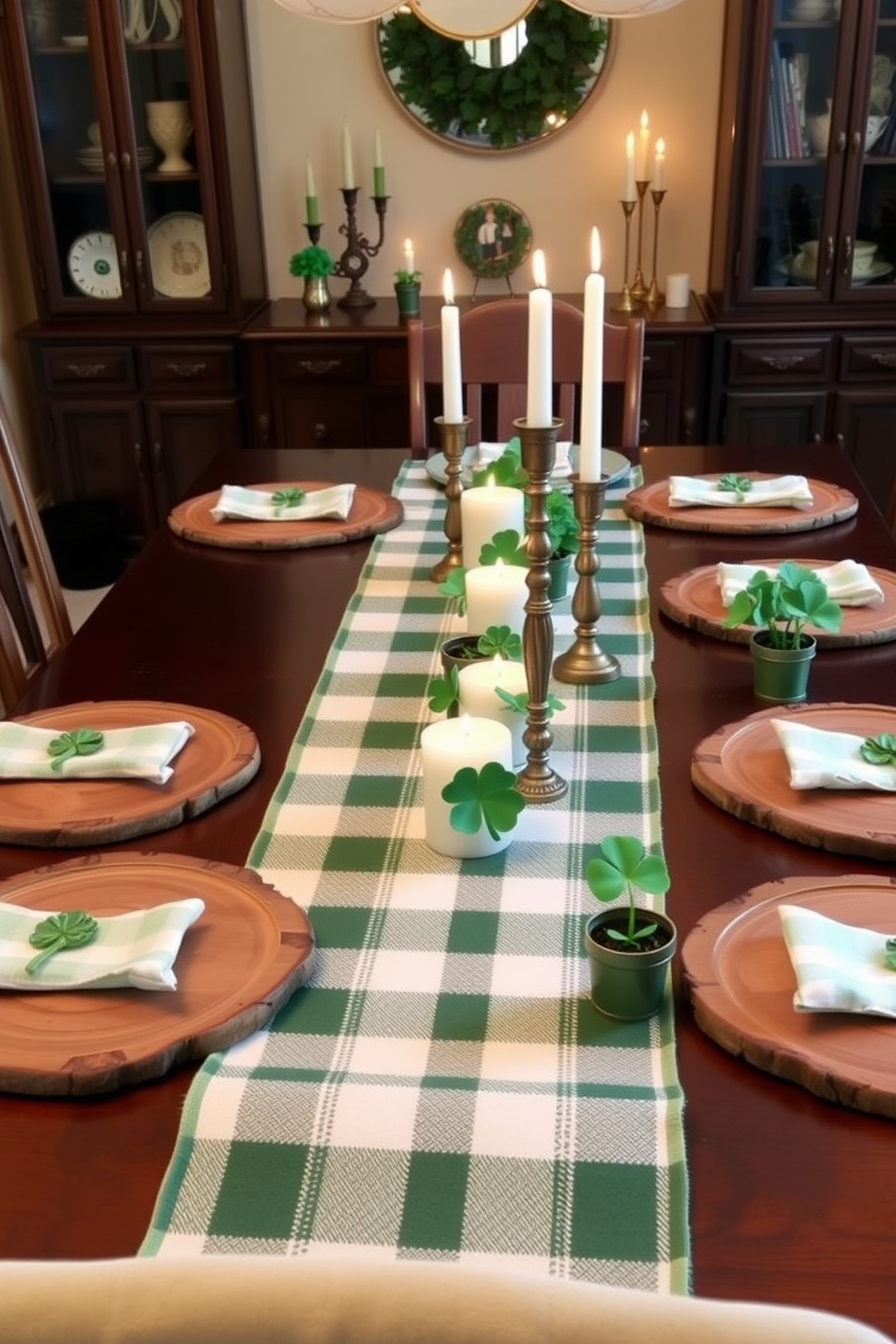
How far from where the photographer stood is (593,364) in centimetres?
121

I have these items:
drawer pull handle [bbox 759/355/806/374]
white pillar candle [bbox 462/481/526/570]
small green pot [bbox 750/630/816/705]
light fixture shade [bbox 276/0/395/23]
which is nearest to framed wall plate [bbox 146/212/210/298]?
drawer pull handle [bbox 759/355/806/374]

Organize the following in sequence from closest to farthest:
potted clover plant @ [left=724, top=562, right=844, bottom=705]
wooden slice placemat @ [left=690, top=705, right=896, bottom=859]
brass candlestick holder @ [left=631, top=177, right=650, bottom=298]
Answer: wooden slice placemat @ [left=690, top=705, right=896, bottom=859] → potted clover plant @ [left=724, top=562, right=844, bottom=705] → brass candlestick holder @ [left=631, top=177, right=650, bottom=298]

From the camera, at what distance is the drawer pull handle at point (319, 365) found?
11.3ft

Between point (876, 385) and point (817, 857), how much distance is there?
260cm

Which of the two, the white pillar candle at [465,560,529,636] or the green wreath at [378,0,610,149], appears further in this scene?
the green wreath at [378,0,610,149]

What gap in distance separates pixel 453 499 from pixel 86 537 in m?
2.18

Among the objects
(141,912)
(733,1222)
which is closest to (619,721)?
(141,912)

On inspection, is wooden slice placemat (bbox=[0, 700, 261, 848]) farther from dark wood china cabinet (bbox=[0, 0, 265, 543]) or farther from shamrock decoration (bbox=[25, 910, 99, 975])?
dark wood china cabinet (bbox=[0, 0, 265, 543])

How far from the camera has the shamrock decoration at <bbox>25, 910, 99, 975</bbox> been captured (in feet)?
3.11

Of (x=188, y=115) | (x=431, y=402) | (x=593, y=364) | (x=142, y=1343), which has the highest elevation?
(x=188, y=115)

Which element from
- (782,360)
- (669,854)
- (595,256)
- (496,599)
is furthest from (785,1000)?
(782,360)

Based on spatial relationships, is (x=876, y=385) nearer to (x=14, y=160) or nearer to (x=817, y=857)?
(x=14, y=160)

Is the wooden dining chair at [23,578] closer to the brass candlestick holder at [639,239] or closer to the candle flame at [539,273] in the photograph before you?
the candle flame at [539,273]

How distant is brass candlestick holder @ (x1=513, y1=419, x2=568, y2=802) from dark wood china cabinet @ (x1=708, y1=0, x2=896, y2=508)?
7.83 ft
